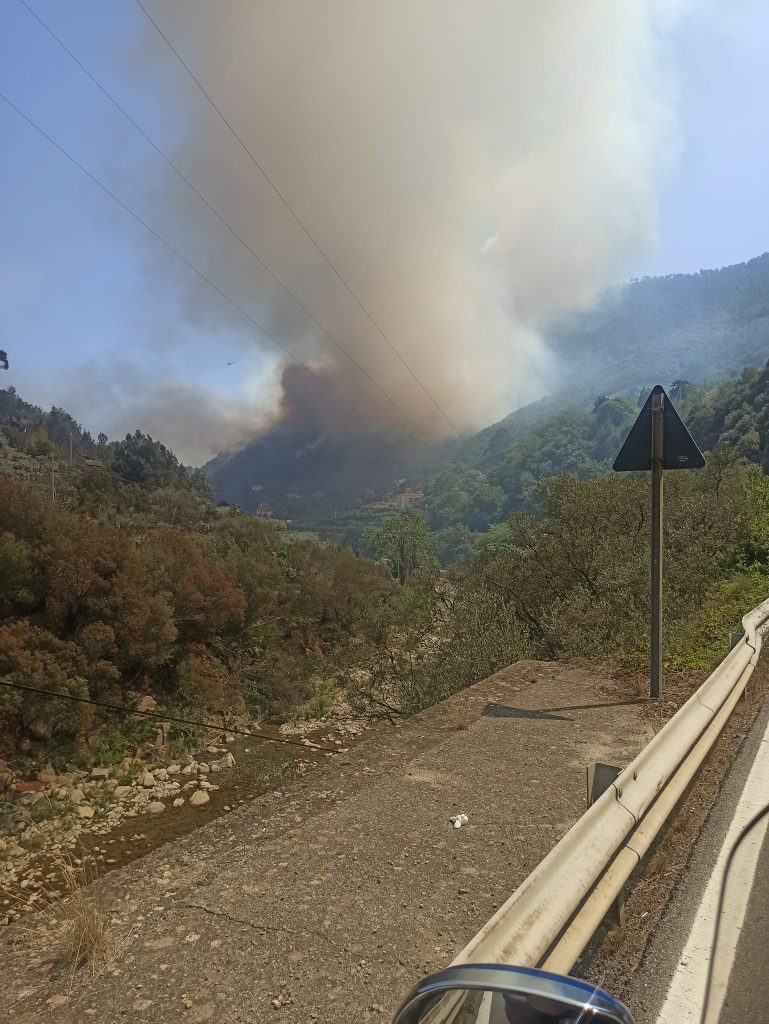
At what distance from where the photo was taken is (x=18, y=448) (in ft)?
269

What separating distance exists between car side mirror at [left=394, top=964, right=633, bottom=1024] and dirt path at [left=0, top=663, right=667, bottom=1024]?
108 cm

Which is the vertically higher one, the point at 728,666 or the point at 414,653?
the point at 728,666

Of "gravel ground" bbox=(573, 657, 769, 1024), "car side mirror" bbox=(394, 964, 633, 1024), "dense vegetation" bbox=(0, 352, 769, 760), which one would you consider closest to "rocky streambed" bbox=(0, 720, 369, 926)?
"dense vegetation" bbox=(0, 352, 769, 760)

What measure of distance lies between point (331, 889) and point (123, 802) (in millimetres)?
15592

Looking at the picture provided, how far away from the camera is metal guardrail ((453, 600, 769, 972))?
1869 mm

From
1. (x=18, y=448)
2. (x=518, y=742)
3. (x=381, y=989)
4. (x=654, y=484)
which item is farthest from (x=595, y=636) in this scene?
(x=18, y=448)

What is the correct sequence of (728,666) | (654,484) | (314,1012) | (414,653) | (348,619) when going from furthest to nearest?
(348,619) → (414,653) → (654,484) → (728,666) → (314,1012)

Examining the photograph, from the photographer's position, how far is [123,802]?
16000 millimetres

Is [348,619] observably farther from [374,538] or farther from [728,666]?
[374,538]

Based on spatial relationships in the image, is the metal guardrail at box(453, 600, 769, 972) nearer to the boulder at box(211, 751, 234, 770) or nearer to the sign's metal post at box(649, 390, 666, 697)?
the sign's metal post at box(649, 390, 666, 697)

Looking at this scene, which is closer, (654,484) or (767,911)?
(767,911)

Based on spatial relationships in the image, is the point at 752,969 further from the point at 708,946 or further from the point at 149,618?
the point at 149,618

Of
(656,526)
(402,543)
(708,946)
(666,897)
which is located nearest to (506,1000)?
(708,946)

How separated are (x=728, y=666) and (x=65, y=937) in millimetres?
4726
